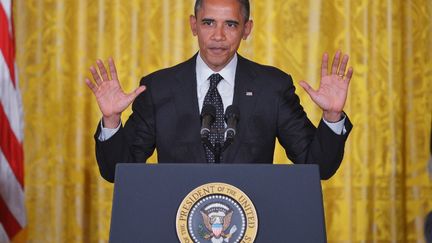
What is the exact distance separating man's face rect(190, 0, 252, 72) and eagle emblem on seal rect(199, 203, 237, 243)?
99 cm

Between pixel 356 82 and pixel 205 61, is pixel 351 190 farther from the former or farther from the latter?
pixel 205 61

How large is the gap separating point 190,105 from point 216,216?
36.2 inches

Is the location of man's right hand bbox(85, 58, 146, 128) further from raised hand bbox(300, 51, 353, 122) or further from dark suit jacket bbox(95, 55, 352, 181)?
raised hand bbox(300, 51, 353, 122)

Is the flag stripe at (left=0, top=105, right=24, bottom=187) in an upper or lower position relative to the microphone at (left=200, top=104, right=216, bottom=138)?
lower

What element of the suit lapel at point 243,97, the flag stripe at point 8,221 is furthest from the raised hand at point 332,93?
the flag stripe at point 8,221

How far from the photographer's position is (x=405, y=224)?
15.7 feet

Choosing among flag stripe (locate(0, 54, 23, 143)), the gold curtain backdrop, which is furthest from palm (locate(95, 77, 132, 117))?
the gold curtain backdrop

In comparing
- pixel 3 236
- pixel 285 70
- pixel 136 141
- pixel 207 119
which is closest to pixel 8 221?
pixel 3 236

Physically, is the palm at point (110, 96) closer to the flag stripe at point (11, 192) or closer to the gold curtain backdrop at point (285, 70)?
the flag stripe at point (11, 192)

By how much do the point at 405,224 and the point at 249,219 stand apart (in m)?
3.25

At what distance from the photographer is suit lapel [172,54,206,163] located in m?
2.59

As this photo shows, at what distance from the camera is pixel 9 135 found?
3.64 metres

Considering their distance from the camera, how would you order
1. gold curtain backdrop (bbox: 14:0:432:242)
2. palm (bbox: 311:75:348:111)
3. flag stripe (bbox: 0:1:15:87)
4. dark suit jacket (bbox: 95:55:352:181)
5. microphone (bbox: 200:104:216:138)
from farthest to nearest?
1. gold curtain backdrop (bbox: 14:0:432:242)
2. flag stripe (bbox: 0:1:15:87)
3. dark suit jacket (bbox: 95:55:352:181)
4. palm (bbox: 311:75:348:111)
5. microphone (bbox: 200:104:216:138)

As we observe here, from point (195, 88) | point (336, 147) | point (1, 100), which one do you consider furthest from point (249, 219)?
point (1, 100)
